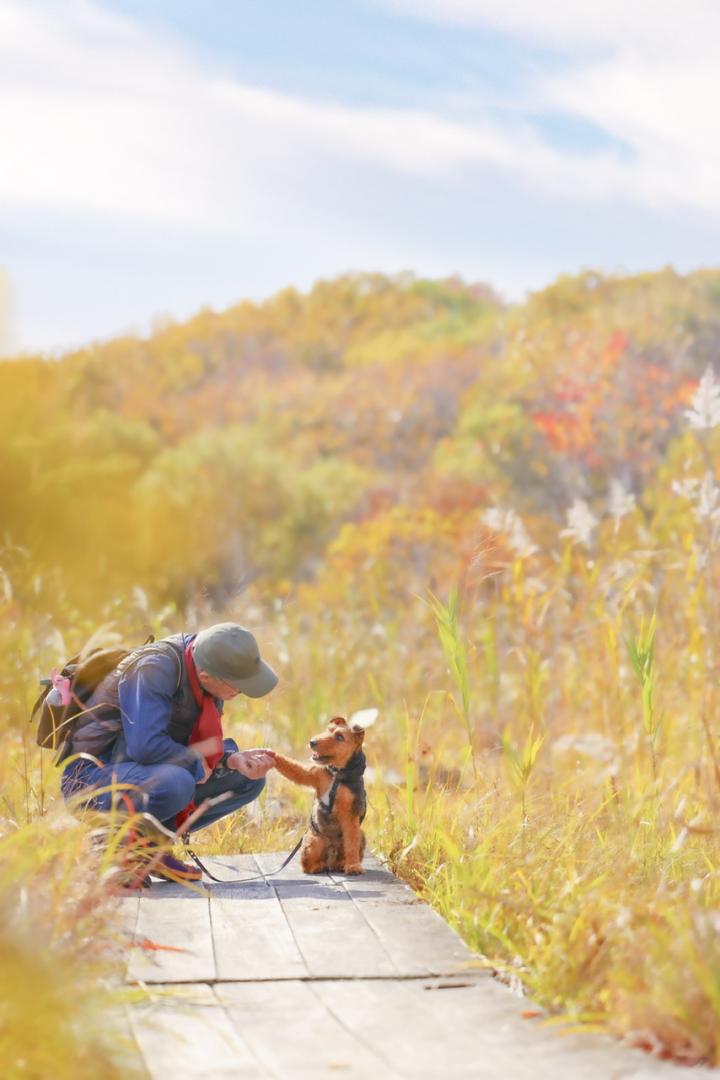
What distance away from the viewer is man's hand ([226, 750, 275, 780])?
5074mm

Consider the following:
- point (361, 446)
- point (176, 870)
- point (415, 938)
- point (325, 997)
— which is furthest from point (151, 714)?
point (361, 446)

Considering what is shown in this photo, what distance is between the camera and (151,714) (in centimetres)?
494

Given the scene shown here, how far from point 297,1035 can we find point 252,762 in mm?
1808

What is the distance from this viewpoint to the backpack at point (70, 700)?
509cm

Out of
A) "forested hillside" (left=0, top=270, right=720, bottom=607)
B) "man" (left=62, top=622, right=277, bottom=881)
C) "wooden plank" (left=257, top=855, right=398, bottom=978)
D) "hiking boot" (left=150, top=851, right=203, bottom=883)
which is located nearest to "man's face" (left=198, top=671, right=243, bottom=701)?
"man" (left=62, top=622, right=277, bottom=881)

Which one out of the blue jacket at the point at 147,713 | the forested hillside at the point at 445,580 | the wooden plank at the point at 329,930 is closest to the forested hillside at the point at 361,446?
the forested hillside at the point at 445,580

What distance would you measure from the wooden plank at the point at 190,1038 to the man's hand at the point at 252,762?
1.44 meters

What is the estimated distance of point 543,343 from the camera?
2238cm

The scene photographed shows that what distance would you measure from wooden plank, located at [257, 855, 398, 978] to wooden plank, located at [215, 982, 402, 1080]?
0.66ft

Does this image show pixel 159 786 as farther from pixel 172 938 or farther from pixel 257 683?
pixel 172 938

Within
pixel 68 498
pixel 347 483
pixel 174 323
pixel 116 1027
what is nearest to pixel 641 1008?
pixel 116 1027

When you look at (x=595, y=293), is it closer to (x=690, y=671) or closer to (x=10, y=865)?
(x=690, y=671)

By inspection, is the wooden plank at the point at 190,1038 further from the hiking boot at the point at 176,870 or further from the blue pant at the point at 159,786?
the blue pant at the point at 159,786

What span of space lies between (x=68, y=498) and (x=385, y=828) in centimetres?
1075
